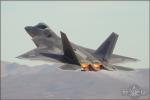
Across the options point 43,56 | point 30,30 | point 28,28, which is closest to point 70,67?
point 43,56

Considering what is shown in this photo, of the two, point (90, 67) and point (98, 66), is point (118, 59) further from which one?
point (90, 67)

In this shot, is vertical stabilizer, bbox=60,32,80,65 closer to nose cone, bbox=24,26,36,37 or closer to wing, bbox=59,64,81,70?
wing, bbox=59,64,81,70

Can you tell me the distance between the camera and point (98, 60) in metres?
60.2

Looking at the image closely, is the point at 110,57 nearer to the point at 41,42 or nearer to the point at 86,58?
the point at 86,58

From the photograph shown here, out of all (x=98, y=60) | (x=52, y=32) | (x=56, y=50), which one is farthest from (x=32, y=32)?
(x=98, y=60)

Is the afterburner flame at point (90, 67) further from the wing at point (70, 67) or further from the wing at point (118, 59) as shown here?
the wing at point (118, 59)

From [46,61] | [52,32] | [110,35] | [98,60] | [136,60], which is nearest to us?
[46,61]

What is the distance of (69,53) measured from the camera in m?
58.0

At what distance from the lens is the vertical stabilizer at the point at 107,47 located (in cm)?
6506

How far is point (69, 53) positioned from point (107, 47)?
1066cm

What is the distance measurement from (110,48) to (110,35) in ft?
12.2

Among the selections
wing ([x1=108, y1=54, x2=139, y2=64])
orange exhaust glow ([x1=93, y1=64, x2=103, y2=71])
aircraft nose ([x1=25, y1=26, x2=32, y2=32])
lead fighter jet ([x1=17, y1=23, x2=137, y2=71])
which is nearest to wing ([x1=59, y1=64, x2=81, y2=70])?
lead fighter jet ([x1=17, y1=23, x2=137, y2=71])

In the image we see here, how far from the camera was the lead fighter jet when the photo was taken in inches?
2234

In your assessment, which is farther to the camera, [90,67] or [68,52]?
[68,52]
